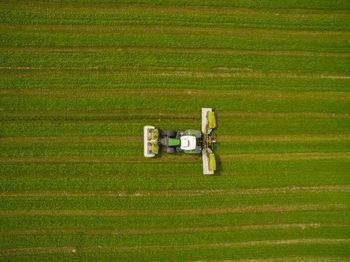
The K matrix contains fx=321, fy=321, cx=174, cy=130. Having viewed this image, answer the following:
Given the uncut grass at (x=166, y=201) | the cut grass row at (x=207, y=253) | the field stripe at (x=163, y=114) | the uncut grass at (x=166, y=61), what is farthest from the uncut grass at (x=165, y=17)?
the cut grass row at (x=207, y=253)

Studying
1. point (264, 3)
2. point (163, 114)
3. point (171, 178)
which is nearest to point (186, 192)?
point (171, 178)

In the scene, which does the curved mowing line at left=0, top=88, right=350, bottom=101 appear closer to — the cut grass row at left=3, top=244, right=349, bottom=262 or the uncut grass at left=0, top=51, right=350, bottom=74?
the uncut grass at left=0, top=51, right=350, bottom=74

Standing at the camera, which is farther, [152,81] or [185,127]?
[185,127]

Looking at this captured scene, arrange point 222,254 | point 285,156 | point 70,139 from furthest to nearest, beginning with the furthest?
point 285,156 → point 222,254 → point 70,139

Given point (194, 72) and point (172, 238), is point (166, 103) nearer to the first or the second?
point (194, 72)

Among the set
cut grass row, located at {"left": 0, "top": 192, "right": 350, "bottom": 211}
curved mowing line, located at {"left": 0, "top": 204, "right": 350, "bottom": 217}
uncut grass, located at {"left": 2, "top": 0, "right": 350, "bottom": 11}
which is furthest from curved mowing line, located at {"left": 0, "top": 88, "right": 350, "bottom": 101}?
curved mowing line, located at {"left": 0, "top": 204, "right": 350, "bottom": 217}
